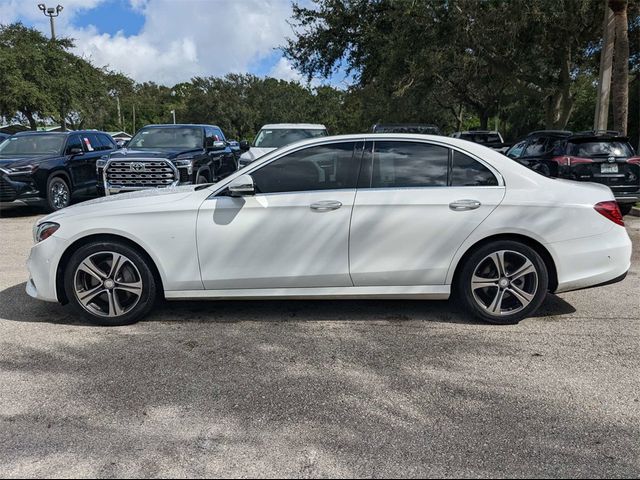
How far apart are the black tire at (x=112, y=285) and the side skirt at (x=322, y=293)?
9.2 inches

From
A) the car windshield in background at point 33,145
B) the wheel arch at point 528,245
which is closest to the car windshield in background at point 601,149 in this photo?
the wheel arch at point 528,245

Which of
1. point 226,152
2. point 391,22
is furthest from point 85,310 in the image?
point 391,22

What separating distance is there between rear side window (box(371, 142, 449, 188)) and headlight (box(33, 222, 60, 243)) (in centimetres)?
275

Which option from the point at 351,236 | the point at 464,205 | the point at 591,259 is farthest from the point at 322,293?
the point at 591,259

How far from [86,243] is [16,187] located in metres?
7.47

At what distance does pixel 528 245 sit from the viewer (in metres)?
4.69

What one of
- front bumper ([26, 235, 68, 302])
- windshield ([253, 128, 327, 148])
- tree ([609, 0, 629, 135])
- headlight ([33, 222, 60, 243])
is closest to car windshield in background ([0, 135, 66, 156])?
windshield ([253, 128, 327, 148])

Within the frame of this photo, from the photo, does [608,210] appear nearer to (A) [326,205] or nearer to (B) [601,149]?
Answer: (A) [326,205]

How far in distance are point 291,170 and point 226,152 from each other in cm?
907

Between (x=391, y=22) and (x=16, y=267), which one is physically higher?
(x=391, y=22)

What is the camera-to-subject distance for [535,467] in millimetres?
2738

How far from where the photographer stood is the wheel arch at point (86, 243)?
4707mm

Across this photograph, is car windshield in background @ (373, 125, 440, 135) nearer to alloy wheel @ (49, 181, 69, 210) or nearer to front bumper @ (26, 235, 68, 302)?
alloy wheel @ (49, 181, 69, 210)

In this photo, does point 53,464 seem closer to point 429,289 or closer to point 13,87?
point 429,289
